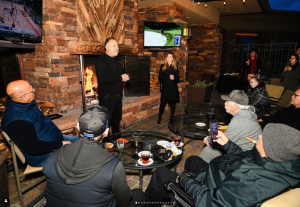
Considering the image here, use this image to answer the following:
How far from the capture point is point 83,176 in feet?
3.71

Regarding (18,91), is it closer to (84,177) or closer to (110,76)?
(84,177)

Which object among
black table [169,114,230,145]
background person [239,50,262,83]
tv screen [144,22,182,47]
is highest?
tv screen [144,22,182,47]

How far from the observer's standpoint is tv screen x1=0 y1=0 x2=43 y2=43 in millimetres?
2838

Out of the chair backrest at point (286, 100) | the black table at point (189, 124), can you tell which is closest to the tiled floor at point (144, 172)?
the black table at point (189, 124)

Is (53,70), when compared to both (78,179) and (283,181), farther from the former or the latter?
(283,181)

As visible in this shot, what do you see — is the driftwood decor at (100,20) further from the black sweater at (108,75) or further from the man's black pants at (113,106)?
the man's black pants at (113,106)

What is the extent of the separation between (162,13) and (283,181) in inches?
251

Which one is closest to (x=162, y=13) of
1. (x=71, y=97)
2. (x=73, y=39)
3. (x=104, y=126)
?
(x=73, y=39)

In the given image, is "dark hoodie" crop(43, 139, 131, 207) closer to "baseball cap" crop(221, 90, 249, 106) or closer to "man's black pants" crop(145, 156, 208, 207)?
"man's black pants" crop(145, 156, 208, 207)

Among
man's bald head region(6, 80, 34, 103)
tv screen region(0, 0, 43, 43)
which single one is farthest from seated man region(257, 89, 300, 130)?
tv screen region(0, 0, 43, 43)

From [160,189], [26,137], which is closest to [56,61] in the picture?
[26,137]

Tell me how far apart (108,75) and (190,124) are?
1.69 metres

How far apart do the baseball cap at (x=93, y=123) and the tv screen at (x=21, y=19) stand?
8.19ft

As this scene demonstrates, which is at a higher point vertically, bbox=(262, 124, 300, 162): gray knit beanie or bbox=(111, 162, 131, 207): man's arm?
bbox=(262, 124, 300, 162): gray knit beanie
